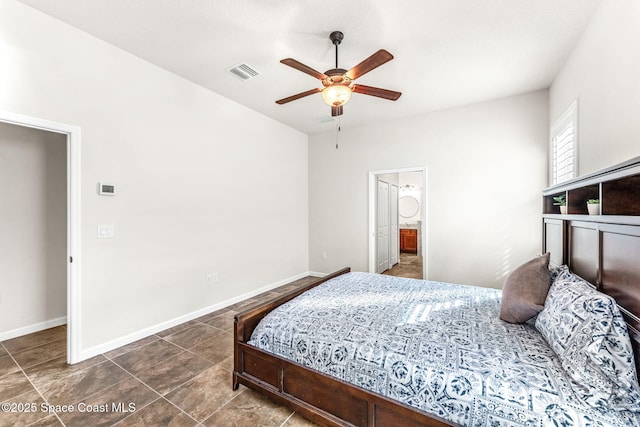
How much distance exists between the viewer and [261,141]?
4.44 m

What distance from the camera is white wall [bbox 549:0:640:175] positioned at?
5.44 ft

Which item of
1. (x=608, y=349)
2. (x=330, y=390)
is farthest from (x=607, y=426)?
(x=330, y=390)

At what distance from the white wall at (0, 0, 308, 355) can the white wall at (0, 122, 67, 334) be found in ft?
3.89

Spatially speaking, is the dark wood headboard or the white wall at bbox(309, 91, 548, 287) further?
the white wall at bbox(309, 91, 548, 287)

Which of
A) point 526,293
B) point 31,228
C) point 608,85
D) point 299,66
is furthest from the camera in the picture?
point 31,228

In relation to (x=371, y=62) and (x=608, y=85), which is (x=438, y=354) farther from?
(x=608, y=85)

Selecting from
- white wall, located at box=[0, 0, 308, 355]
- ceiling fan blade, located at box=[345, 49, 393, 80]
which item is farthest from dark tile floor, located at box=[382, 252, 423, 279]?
ceiling fan blade, located at box=[345, 49, 393, 80]

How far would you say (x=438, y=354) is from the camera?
4.87 feet

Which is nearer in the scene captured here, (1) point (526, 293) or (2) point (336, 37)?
(1) point (526, 293)

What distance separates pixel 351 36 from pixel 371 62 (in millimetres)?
640

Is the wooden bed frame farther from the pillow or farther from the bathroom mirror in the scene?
the bathroom mirror

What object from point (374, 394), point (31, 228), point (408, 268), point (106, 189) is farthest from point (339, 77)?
point (408, 268)

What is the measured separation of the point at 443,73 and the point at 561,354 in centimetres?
298

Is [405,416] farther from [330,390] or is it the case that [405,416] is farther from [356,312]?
[356,312]
